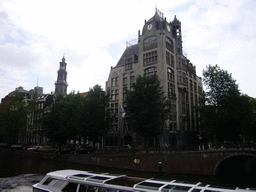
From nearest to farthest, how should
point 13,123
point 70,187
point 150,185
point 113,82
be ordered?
point 150,185, point 70,187, point 113,82, point 13,123

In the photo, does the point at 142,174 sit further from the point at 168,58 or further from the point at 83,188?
the point at 168,58

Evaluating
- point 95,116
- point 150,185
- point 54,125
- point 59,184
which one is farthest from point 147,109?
point 54,125

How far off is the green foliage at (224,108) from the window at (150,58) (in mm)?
12649

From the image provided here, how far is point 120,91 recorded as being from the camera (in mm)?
56312

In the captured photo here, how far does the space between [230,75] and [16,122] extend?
61828 millimetres

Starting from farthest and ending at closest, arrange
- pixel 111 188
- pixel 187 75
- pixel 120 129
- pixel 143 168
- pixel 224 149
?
pixel 187 75 < pixel 120 129 < pixel 143 168 < pixel 224 149 < pixel 111 188

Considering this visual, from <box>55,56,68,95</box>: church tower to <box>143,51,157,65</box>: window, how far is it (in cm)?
6711

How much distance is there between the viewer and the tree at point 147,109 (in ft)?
116

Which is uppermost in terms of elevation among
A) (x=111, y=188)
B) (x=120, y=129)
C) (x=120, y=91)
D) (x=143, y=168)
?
(x=120, y=91)

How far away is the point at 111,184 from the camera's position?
12531 mm

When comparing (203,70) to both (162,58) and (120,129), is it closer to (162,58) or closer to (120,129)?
(162,58)

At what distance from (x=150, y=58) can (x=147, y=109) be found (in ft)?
69.3

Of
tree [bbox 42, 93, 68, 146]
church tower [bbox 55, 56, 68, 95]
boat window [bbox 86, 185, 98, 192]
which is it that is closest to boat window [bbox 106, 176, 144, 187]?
boat window [bbox 86, 185, 98, 192]

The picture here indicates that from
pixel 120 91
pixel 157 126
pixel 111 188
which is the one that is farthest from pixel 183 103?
pixel 111 188
